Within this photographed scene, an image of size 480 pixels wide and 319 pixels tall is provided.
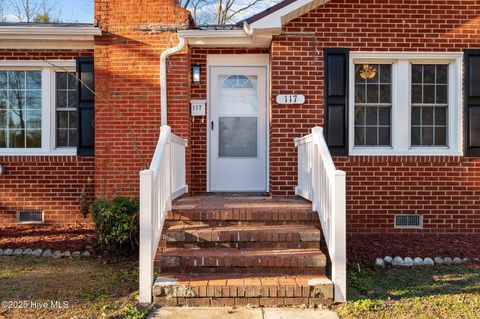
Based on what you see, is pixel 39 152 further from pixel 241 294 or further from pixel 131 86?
pixel 241 294

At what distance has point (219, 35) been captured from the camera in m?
6.95

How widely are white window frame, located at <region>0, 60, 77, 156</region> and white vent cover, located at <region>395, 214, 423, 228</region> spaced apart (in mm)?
5567

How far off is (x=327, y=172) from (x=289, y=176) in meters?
2.13

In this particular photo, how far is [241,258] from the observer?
468 cm

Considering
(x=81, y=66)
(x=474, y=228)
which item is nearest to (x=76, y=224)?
(x=81, y=66)

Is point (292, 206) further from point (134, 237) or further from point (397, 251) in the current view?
point (134, 237)

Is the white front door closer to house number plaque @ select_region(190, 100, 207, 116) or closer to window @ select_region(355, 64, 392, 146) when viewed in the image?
house number plaque @ select_region(190, 100, 207, 116)

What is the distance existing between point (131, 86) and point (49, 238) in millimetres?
2749

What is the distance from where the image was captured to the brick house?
6844 mm

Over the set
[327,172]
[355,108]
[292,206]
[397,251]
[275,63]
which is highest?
[275,63]

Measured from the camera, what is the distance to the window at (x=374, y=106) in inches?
279

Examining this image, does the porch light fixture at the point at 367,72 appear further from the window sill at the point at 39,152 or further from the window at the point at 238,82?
the window sill at the point at 39,152

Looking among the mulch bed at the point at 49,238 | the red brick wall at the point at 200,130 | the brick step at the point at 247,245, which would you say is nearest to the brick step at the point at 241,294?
the brick step at the point at 247,245

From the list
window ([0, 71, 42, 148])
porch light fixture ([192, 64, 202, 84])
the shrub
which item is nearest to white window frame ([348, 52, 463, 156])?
porch light fixture ([192, 64, 202, 84])
